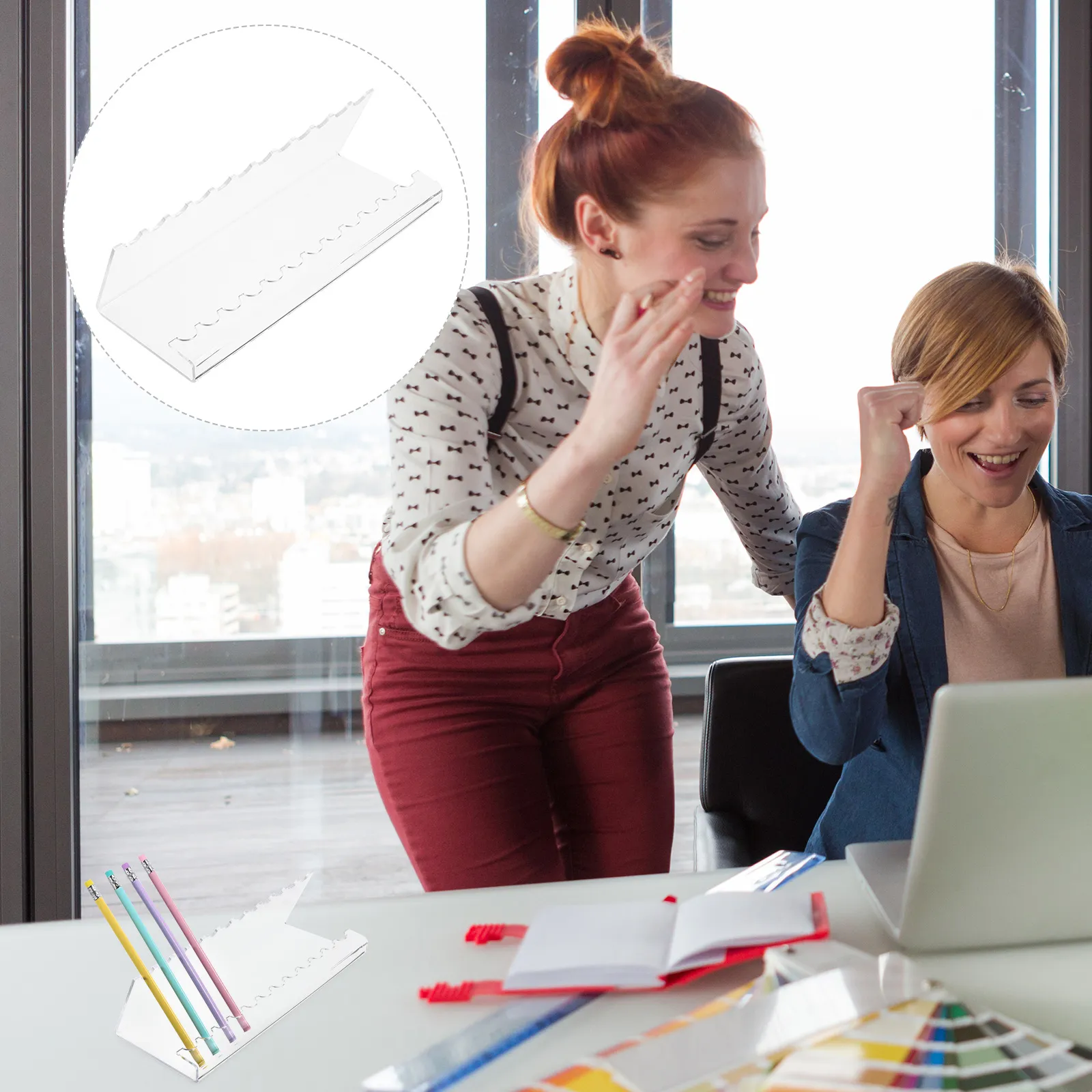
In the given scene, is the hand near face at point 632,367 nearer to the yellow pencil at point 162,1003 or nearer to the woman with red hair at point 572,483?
the woman with red hair at point 572,483

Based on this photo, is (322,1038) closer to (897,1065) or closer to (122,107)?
(897,1065)

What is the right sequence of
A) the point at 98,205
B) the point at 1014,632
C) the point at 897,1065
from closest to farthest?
the point at 897,1065
the point at 98,205
the point at 1014,632

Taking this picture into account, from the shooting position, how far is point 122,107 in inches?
49.6

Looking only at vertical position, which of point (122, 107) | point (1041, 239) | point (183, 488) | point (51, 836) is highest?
point (1041, 239)

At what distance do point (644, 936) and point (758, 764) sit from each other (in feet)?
2.57

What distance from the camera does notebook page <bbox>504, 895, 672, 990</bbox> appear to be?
81cm

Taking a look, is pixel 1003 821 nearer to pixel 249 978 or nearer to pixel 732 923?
pixel 732 923

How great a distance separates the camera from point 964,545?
1.44 metres

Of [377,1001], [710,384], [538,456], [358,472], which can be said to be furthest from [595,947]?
[358,472]

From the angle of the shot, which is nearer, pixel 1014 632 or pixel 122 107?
pixel 122 107

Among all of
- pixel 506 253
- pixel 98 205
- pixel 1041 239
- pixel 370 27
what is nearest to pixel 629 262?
pixel 98 205

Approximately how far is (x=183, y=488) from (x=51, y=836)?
0.77 metres

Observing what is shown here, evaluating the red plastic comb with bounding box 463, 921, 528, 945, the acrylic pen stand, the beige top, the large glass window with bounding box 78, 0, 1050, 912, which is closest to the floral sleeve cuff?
the beige top

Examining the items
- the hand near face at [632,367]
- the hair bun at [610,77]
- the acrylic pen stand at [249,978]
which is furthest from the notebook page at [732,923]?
the hair bun at [610,77]
